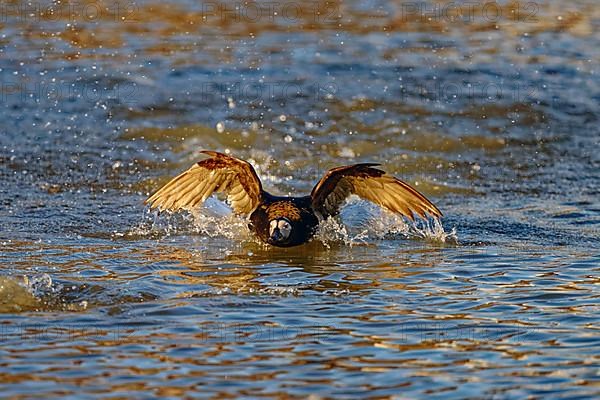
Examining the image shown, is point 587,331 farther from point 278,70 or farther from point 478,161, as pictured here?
point 278,70

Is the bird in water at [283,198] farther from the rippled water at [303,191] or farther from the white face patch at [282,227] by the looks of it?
the rippled water at [303,191]

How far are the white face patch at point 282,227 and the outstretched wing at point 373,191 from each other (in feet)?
1.59

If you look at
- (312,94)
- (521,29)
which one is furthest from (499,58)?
(312,94)

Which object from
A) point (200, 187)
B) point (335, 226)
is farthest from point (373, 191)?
point (200, 187)

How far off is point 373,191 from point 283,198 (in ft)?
2.35

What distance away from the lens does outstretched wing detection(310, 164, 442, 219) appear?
341 inches

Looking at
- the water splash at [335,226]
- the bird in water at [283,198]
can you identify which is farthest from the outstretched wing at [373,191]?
the water splash at [335,226]

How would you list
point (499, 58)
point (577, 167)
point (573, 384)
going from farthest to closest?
1. point (499, 58)
2. point (577, 167)
3. point (573, 384)

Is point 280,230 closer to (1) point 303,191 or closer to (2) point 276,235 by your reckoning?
(2) point 276,235

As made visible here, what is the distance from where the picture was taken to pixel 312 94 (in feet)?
47.7

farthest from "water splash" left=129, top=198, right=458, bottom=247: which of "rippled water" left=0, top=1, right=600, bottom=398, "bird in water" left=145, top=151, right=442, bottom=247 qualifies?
"bird in water" left=145, top=151, right=442, bottom=247

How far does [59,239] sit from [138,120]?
487 centimetres

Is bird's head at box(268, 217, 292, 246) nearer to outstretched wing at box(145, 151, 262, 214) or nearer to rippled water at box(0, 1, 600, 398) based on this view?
rippled water at box(0, 1, 600, 398)

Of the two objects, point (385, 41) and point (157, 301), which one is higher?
point (385, 41)
